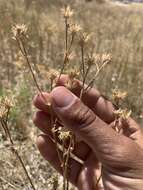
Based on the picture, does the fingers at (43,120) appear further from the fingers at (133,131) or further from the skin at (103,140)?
the fingers at (133,131)

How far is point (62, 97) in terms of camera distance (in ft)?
4.90

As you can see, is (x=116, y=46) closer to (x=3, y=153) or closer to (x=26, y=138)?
(x=26, y=138)

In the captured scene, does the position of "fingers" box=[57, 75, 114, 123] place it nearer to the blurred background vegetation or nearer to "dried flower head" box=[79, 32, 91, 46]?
"dried flower head" box=[79, 32, 91, 46]

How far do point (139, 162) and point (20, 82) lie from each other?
10.4ft

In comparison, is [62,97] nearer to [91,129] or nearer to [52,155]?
[91,129]

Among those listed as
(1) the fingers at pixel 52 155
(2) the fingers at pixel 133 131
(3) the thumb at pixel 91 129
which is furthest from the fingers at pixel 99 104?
(3) the thumb at pixel 91 129

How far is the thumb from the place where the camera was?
1.51 m

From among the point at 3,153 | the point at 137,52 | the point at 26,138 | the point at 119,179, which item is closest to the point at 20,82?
the point at 26,138

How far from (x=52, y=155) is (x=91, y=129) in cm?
54

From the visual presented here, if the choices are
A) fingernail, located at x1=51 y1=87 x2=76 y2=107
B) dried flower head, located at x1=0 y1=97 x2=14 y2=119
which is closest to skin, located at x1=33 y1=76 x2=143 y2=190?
fingernail, located at x1=51 y1=87 x2=76 y2=107

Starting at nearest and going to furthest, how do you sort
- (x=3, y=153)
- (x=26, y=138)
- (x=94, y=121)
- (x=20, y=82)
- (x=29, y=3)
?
(x=94, y=121), (x=3, y=153), (x=26, y=138), (x=20, y=82), (x=29, y=3)

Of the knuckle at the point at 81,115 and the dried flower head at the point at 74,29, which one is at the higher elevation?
the dried flower head at the point at 74,29

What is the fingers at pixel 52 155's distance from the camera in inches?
80.1

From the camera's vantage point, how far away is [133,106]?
4359 mm
